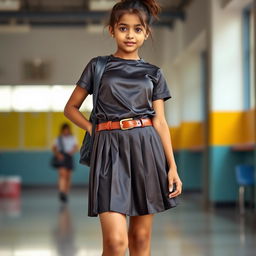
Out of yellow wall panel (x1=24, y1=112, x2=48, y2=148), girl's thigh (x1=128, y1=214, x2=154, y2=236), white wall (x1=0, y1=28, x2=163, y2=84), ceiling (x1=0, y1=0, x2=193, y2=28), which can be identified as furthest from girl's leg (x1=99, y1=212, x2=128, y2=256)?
yellow wall panel (x1=24, y1=112, x2=48, y2=148)

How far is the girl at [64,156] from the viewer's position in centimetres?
1295

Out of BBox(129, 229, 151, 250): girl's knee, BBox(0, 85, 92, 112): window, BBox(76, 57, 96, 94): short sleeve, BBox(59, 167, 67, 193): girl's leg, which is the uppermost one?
BBox(0, 85, 92, 112): window

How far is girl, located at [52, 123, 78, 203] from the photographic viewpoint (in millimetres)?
12945

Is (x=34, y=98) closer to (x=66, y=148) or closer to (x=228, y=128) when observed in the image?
(x=66, y=148)

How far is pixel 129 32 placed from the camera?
3.07m

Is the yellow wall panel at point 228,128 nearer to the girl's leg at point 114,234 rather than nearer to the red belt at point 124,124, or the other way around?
the red belt at point 124,124

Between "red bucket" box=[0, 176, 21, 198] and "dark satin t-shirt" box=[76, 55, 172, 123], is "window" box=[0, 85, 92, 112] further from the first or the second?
"dark satin t-shirt" box=[76, 55, 172, 123]

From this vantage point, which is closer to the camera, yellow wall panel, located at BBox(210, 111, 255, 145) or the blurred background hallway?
the blurred background hallway

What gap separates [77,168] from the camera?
19250 millimetres

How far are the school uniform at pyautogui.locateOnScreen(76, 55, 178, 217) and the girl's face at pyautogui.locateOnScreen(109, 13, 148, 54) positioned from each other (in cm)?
6

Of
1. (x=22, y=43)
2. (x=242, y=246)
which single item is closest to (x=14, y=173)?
(x=22, y=43)

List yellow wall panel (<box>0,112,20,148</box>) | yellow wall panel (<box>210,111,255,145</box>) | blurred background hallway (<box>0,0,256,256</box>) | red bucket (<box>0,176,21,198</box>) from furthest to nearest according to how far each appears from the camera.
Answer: yellow wall panel (<box>0,112,20,148</box>) → red bucket (<box>0,176,21,198</box>) → yellow wall panel (<box>210,111,255,145</box>) → blurred background hallway (<box>0,0,256,256</box>)

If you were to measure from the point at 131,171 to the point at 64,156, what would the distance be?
397 inches

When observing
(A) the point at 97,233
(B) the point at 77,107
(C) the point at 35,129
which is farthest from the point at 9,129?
(B) the point at 77,107
